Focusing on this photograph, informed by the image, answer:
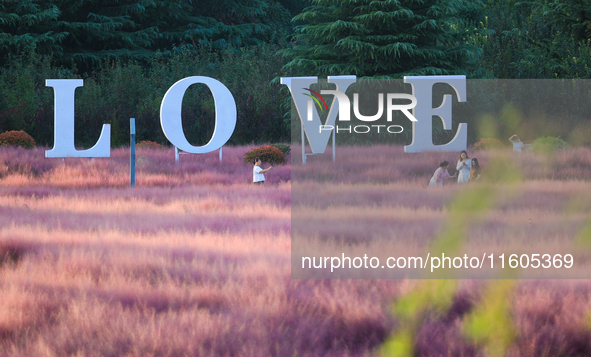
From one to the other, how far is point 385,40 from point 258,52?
7709 millimetres

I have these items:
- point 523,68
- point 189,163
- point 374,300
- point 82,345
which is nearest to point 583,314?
point 374,300

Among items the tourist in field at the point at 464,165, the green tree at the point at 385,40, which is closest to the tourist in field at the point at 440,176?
the tourist in field at the point at 464,165

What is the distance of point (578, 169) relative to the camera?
384cm

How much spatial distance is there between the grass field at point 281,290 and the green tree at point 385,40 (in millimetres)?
11878

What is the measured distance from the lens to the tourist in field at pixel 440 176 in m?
4.07

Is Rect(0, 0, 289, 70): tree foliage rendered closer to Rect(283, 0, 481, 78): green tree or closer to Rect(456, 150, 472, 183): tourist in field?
Rect(283, 0, 481, 78): green tree

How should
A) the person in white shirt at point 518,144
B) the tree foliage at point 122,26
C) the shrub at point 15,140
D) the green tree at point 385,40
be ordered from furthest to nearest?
1. the tree foliage at point 122,26
2. the green tree at point 385,40
3. the shrub at point 15,140
4. the person in white shirt at point 518,144

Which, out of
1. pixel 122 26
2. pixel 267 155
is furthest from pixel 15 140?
pixel 122 26

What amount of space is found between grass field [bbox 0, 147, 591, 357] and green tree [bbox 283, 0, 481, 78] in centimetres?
1188

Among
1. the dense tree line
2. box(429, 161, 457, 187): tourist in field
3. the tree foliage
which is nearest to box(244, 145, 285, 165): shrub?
the dense tree line

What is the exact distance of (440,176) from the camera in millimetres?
4191

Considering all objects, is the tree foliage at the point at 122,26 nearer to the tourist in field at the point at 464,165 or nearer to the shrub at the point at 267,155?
the shrub at the point at 267,155

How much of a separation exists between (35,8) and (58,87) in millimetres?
12631

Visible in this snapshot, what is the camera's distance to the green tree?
1672 centimetres
